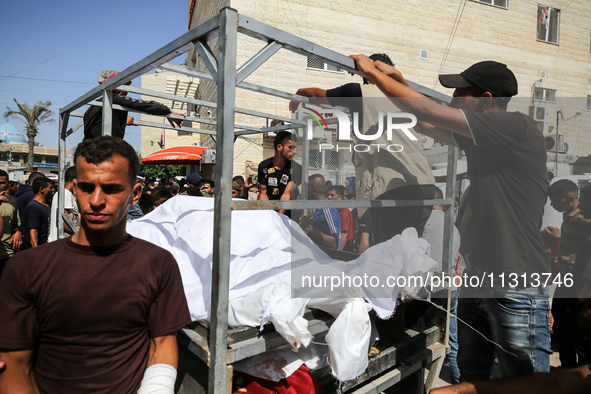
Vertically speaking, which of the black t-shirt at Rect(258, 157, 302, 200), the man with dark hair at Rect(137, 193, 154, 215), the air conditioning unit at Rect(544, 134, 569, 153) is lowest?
the man with dark hair at Rect(137, 193, 154, 215)

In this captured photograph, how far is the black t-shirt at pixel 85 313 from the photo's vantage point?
131 cm

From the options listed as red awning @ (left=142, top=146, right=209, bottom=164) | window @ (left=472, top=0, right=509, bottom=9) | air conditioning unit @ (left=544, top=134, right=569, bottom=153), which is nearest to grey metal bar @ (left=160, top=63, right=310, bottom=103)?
air conditioning unit @ (left=544, top=134, right=569, bottom=153)

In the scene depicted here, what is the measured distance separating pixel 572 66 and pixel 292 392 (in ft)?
76.8

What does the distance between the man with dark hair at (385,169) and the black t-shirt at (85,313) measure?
1.86 m

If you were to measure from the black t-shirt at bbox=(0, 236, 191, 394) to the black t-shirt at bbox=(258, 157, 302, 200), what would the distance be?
3.21m

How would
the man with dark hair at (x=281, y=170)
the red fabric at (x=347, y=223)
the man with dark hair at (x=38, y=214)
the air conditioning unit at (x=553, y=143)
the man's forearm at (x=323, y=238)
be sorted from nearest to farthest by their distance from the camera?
the man's forearm at (x=323, y=238) < the man with dark hair at (x=281, y=170) < the man with dark hair at (x=38, y=214) < the red fabric at (x=347, y=223) < the air conditioning unit at (x=553, y=143)

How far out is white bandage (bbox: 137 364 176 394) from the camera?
Result: 4.50 feet

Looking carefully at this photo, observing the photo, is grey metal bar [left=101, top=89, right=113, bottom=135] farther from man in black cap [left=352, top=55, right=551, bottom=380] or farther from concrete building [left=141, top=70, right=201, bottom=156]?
concrete building [left=141, top=70, right=201, bottom=156]

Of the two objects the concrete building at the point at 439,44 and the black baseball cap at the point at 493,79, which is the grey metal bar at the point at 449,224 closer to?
the black baseball cap at the point at 493,79

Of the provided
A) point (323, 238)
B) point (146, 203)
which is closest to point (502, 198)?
point (323, 238)

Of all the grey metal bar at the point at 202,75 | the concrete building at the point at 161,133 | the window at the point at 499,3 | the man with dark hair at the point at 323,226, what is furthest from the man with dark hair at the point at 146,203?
the concrete building at the point at 161,133

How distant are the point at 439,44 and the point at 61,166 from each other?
1641 cm

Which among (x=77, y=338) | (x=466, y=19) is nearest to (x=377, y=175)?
(x=77, y=338)

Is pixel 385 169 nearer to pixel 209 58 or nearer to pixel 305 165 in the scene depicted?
pixel 305 165
